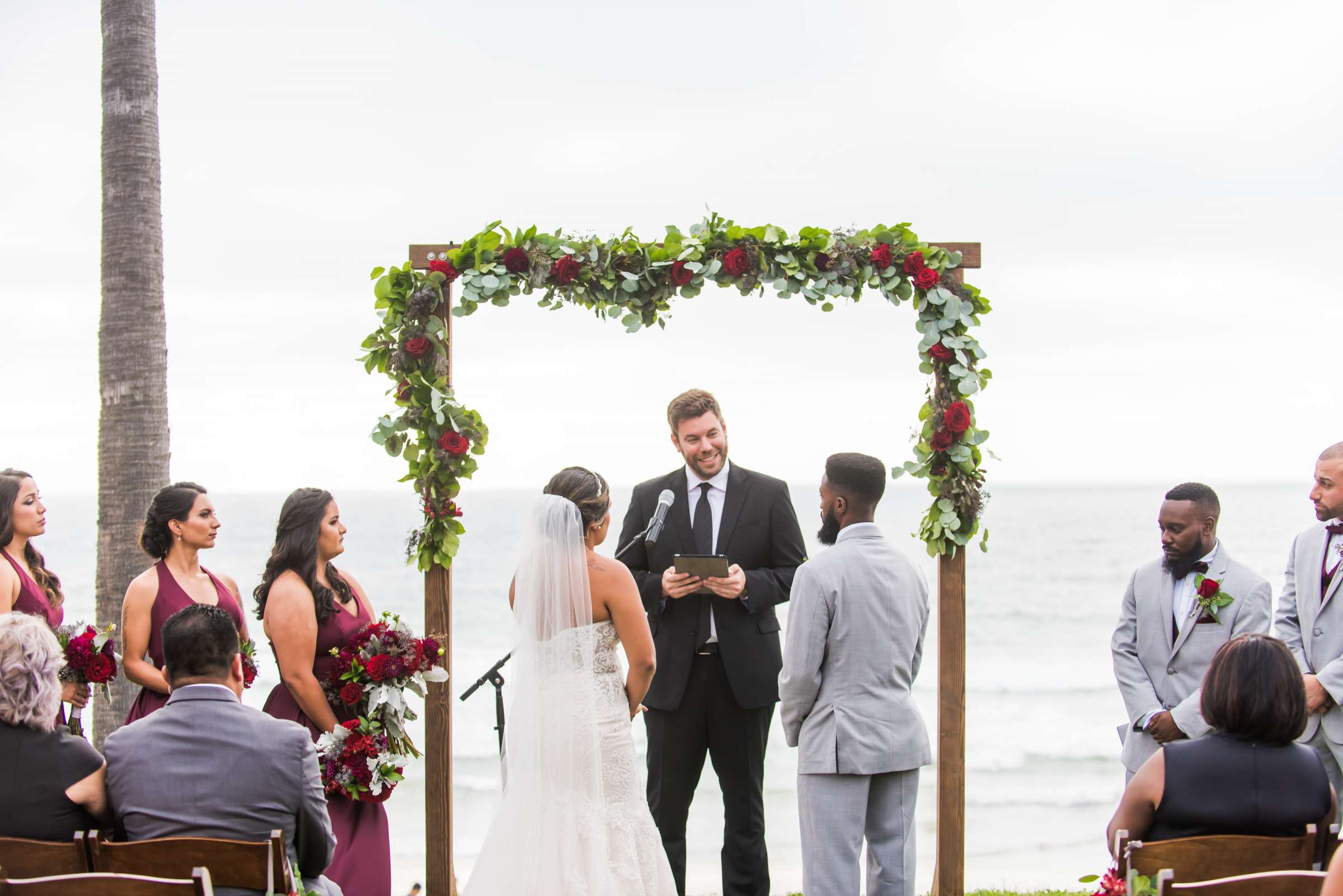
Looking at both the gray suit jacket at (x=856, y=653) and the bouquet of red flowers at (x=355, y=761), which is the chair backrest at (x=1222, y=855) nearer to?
the gray suit jacket at (x=856, y=653)

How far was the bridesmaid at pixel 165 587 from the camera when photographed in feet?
14.3

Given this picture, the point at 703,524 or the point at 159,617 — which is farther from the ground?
the point at 703,524

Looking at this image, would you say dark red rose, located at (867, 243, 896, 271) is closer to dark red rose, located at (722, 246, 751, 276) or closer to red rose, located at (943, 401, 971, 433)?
dark red rose, located at (722, 246, 751, 276)

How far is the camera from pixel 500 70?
17391 mm

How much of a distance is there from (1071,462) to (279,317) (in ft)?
61.0

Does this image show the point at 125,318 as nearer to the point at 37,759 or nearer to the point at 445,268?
the point at 445,268

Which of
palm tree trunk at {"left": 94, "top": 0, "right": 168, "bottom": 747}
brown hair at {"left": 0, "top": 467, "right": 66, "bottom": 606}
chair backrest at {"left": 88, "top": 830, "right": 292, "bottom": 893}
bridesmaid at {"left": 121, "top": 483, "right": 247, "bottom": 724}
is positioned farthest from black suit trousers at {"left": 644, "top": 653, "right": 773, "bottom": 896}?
palm tree trunk at {"left": 94, "top": 0, "right": 168, "bottom": 747}

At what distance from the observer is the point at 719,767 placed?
489 cm

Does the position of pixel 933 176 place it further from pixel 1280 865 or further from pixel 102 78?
pixel 1280 865

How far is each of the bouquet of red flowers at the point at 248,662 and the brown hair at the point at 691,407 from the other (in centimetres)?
194

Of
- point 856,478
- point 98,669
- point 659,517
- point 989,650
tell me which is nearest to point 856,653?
point 856,478

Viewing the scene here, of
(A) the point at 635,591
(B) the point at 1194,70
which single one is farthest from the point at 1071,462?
(A) the point at 635,591

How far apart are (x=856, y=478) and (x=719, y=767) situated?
162 cm

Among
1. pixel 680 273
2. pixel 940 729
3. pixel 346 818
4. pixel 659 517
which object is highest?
pixel 680 273
